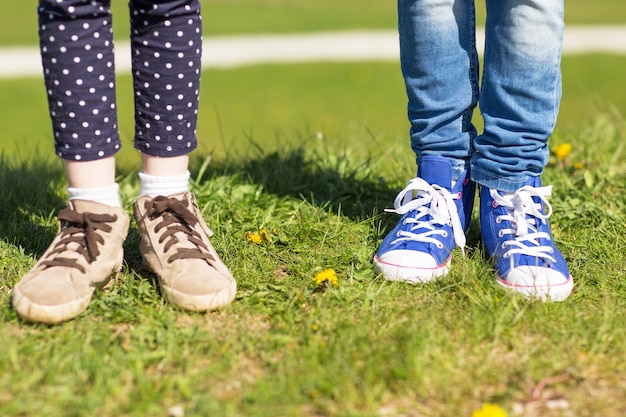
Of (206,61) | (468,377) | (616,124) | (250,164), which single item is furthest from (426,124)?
(206,61)

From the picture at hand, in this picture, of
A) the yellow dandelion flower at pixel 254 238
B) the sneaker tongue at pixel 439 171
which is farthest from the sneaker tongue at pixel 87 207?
the sneaker tongue at pixel 439 171

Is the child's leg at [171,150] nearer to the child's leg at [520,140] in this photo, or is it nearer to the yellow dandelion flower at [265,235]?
the yellow dandelion flower at [265,235]

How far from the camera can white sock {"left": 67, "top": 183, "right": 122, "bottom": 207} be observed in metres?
2.00

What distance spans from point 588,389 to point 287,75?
29.8 feet

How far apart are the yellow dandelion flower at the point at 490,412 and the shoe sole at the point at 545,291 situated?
0.49 meters

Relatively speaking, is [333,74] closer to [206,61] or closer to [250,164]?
[206,61]

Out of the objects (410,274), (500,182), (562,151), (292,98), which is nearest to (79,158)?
(410,274)

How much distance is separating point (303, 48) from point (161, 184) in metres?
9.97

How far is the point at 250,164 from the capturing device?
10.1 feet

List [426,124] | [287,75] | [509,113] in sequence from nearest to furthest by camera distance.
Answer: [509,113] → [426,124] → [287,75]

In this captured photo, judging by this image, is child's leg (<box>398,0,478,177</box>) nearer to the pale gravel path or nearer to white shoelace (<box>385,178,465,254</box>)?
white shoelace (<box>385,178,465,254</box>)

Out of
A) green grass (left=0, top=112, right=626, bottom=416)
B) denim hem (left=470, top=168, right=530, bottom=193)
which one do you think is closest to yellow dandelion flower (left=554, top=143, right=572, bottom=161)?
green grass (left=0, top=112, right=626, bottom=416)

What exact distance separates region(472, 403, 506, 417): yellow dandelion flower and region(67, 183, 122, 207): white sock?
1087 mm

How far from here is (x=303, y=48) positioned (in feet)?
38.7
